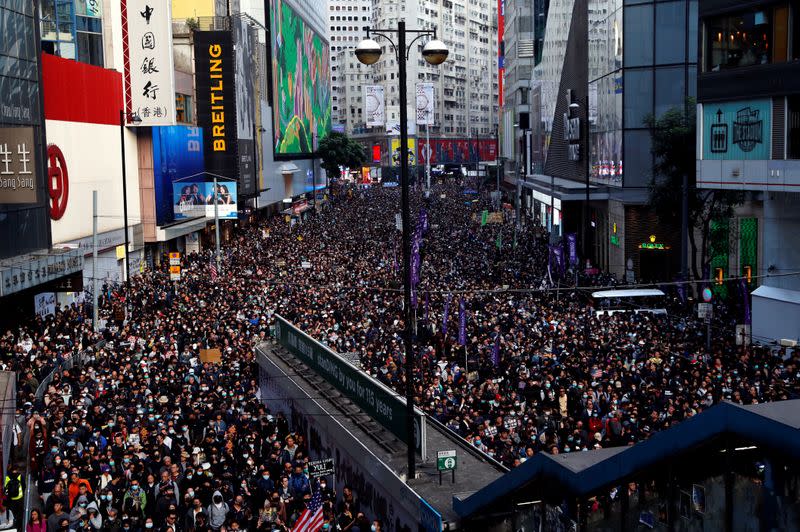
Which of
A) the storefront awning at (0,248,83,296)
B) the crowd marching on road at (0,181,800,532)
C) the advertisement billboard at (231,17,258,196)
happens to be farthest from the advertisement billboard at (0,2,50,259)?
the advertisement billboard at (231,17,258,196)

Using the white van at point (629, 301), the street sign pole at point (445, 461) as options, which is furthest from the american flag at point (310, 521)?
the white van at point (629, 301)

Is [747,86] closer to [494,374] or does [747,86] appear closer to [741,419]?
[494,374]

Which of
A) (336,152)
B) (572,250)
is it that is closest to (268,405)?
(572,250)

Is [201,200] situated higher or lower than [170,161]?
lower

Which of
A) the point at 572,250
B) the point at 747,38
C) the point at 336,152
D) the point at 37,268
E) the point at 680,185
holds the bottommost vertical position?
the point at 572,250

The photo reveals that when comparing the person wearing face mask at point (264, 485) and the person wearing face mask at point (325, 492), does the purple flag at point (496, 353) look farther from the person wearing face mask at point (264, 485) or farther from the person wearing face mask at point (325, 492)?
the person wearing face mask at point (264, 485)

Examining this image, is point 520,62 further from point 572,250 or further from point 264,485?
point 264,485
